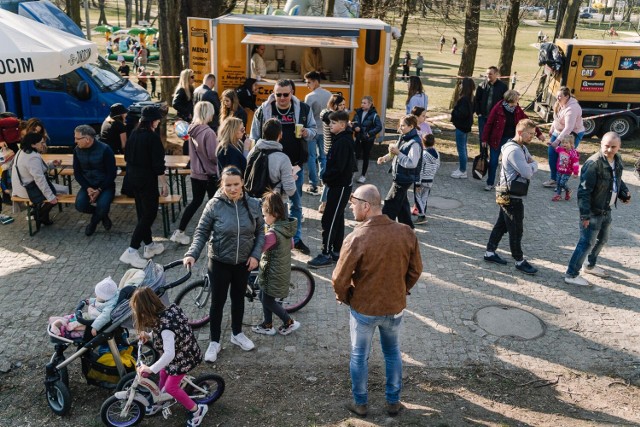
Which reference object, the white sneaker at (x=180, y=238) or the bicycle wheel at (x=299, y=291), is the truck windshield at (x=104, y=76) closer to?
the white sneaker at (x=180, y=238)

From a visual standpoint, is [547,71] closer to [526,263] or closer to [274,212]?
[526,263]

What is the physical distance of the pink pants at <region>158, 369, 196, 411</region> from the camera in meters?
4.75

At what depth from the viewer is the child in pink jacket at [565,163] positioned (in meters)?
10.3

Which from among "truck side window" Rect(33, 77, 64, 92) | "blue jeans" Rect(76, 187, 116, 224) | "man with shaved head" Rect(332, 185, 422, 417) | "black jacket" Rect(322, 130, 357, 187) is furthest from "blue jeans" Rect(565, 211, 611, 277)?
"truck side window" Rect(33, 77, 64, 92)

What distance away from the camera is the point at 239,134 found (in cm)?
748

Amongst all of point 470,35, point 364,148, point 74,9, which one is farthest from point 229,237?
point 74,9

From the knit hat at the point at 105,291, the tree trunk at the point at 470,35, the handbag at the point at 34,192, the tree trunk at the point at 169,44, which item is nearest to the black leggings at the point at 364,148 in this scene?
the handbag at the point at 34,192

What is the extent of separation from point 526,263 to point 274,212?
11.9 ft

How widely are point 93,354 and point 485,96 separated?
900 cm

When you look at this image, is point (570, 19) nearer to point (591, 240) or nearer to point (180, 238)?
point (591, 240)

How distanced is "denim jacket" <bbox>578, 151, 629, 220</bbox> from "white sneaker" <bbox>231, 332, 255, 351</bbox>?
4.03 metres

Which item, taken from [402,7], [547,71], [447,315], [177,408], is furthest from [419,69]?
[177,408]

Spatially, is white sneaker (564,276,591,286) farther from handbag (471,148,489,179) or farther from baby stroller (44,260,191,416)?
baby stroller (44,260,191,416)

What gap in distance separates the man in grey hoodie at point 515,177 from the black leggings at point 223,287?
361cm
